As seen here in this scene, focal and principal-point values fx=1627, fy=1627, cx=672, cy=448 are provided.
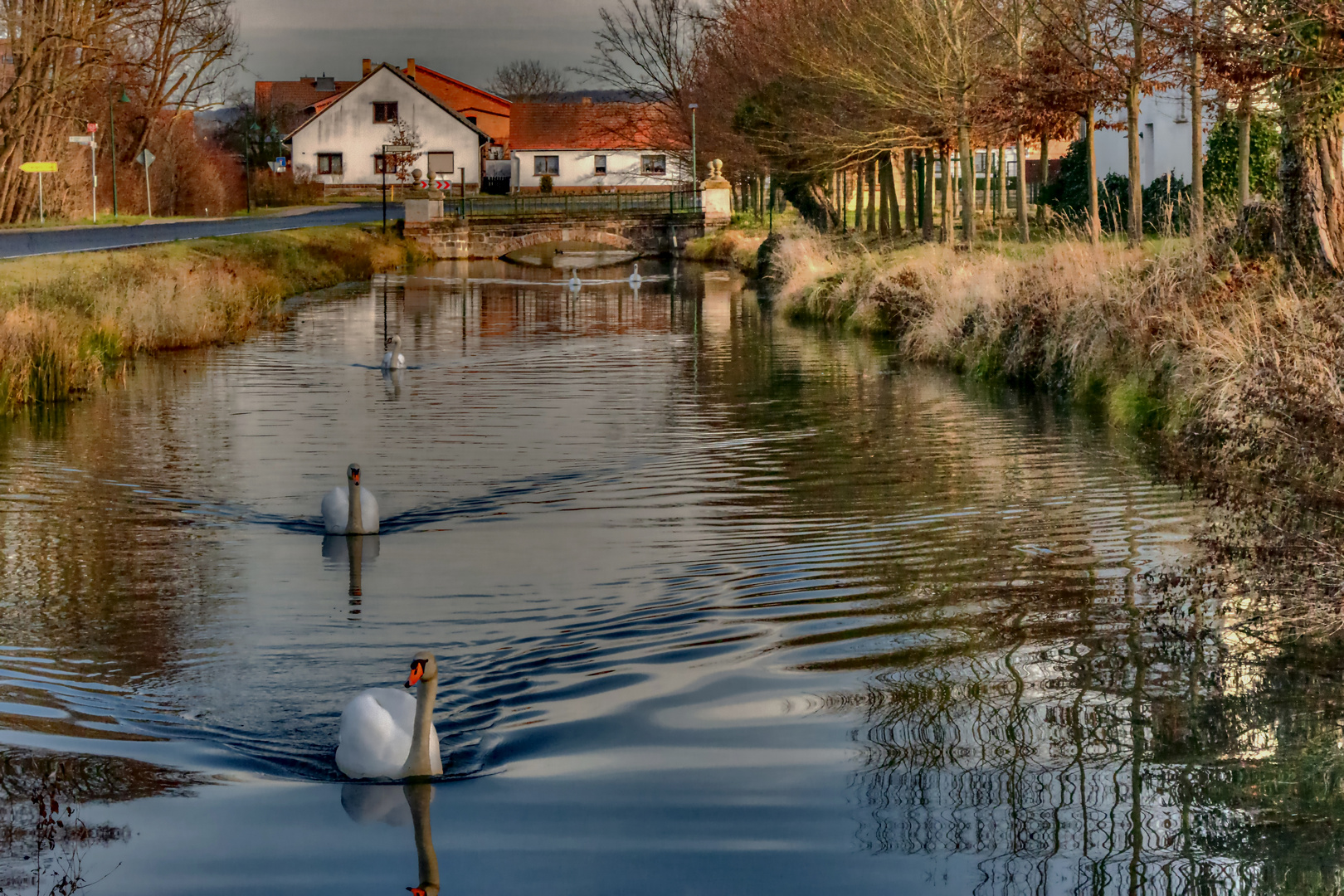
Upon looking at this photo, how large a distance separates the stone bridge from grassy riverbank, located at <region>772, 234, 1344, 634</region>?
111ft

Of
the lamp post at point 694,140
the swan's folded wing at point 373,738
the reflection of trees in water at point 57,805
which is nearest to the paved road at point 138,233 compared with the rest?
the lamp post at point 694,140

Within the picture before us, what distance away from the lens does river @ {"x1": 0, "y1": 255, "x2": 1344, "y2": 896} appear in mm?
6516

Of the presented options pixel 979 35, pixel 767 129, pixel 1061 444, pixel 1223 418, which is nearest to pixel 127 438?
pixel 1061 444

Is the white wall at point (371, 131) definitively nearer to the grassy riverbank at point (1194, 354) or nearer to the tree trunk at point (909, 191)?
the tree trunk at point (909, 191)

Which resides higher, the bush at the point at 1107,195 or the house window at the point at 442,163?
the house window at the point at 442,163

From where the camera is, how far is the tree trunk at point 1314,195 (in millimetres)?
15969

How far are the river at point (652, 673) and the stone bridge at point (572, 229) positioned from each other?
1899 inches

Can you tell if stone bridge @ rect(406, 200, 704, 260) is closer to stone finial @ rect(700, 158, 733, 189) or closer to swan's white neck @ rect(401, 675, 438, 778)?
stone finial @ rect(700, 158, 733, 189)

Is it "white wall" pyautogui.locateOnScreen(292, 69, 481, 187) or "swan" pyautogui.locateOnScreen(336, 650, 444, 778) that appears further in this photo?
"white wall" pyautogui.locateOnScreen(292, 69, 481, 187)

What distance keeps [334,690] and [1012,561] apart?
4.84 metres

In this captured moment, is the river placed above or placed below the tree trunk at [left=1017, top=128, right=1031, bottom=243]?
below

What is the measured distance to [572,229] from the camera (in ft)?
216

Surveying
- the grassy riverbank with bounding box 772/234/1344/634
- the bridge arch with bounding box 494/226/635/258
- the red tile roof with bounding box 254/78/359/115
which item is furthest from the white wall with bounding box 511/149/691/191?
the grassy riverbank with bounding box 772/234/1344/634

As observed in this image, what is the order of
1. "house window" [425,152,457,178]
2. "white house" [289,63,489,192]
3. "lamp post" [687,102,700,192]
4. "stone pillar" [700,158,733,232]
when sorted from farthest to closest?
"house window" [425,152,457,178] < "white house" [289,63,489,192] < "stone pillar" [700,158,733,232] < "lamp post" [687,102,700,192]
